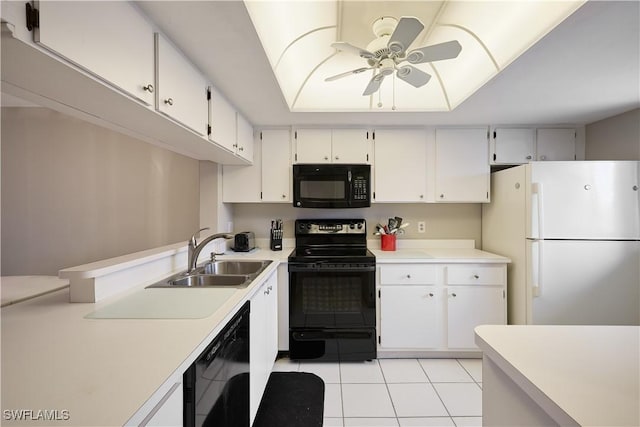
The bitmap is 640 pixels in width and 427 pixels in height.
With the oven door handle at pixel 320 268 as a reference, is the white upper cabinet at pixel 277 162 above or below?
above

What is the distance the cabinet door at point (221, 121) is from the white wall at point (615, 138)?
3.34 meters

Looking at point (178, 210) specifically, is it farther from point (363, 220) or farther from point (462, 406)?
point (462, 406)

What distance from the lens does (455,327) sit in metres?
2.28

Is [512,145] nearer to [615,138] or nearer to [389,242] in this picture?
[615,138]

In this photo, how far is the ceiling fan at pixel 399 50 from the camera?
125 cm

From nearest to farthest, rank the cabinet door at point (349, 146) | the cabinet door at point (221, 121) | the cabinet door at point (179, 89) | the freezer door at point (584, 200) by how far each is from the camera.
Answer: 1. the cabinet door at point (179, 89)
2. the cabinet door at point (221, 121)
3. the freezer door at point (584, 200)
4. the cabinet door at point (349, 146)

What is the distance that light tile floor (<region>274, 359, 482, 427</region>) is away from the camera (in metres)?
1.65

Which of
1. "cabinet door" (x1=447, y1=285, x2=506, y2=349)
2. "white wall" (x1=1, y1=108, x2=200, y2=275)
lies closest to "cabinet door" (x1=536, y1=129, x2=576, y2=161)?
"cabinet door" (x1=447, y1=285, x2=506, y2=349)

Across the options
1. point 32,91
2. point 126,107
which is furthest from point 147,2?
point 32,91

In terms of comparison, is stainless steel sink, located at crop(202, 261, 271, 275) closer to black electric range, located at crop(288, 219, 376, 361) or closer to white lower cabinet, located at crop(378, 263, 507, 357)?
black electric range, located at crop(288, 219, 376, 361)

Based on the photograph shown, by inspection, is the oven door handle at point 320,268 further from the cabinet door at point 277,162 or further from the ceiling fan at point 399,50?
the ceiling fan at point 399,50

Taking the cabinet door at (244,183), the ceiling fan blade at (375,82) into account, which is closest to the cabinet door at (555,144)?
the ceiling fan blade at (375,82)

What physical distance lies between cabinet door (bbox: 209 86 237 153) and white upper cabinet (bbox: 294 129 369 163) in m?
0.72

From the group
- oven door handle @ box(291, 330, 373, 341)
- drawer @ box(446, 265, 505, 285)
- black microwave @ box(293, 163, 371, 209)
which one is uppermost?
black microwave @ box(293, 163, 371, 209)
